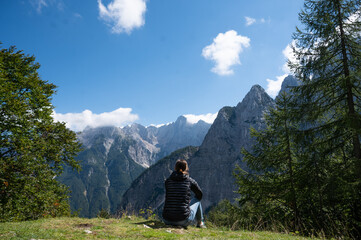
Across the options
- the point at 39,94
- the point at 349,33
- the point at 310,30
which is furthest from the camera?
the point at 39,94

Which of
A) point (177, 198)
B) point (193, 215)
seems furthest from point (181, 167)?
point (193, 215)

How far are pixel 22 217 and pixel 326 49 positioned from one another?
62.3ft

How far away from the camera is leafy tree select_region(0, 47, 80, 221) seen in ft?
36.5

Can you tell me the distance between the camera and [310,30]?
38.0 ft

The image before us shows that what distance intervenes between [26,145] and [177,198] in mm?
9964

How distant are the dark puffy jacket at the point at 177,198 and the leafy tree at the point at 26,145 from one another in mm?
8908

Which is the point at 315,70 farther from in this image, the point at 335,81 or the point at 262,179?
the point at 262,179

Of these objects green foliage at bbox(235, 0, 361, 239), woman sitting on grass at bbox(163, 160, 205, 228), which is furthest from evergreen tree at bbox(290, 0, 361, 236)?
woman sitting on grass at bbox(163, 160, 205, 228)

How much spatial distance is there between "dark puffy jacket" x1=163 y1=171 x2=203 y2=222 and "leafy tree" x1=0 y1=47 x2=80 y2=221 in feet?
29.2

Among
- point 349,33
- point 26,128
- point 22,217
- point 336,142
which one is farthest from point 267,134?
point 22,217

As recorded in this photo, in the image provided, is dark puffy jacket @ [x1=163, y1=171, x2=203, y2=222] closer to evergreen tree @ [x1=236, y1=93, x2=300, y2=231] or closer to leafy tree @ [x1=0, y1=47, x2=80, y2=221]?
evergreen tree @ [x1=236, y1=93, x2=300, y2=231]

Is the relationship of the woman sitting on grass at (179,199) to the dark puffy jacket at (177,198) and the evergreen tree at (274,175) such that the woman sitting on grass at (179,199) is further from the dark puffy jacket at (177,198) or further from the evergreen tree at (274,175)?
the evergreen tree at (274,175)

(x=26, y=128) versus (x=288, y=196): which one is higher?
(x=26, y=128)

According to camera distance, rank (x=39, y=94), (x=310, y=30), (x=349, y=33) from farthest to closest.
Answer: (x=39, y=94) < (x=310, y=30) < (x=349, y=33)
